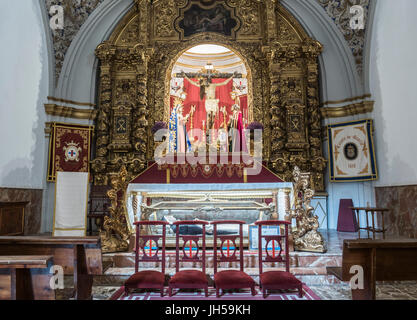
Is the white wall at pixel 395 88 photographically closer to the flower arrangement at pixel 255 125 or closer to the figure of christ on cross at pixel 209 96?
the flower arrangement at pixel 255 125

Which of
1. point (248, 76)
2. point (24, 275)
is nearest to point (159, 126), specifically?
point (248, 76)

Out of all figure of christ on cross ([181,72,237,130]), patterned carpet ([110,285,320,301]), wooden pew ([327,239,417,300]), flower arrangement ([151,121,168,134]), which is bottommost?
patterned carpet ([110,285,320,301])

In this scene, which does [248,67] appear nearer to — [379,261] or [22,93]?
[22,93]

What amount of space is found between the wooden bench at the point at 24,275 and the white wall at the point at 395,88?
624 cm

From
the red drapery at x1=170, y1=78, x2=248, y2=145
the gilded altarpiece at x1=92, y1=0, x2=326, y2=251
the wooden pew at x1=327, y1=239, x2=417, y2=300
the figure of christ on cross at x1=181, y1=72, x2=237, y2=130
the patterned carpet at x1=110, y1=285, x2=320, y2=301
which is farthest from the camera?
the red drapery at x1=170, y1=78, x2=248, y2=145

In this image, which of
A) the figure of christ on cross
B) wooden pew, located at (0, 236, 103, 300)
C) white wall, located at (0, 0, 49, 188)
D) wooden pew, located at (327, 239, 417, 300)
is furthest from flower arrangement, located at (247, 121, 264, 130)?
wooden pew, located at (0, 236, 103, 300)

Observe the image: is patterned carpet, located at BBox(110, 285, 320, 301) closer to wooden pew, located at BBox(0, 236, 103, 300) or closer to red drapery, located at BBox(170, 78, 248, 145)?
wooden pew, located at BBox(0, 236, 103, 300)

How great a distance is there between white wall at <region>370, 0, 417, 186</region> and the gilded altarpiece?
4.61ft

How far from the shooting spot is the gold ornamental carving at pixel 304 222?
482 cm

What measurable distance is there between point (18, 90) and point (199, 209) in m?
4.72

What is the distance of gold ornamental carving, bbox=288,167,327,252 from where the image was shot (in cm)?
482

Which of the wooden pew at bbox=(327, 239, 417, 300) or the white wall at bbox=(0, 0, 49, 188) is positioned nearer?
the wooden pew at bbox=(327, 239, 417, 300)

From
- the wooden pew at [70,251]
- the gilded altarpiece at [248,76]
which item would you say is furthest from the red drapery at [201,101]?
the wooden pew at [70,251]

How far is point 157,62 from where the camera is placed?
8.57 metres
